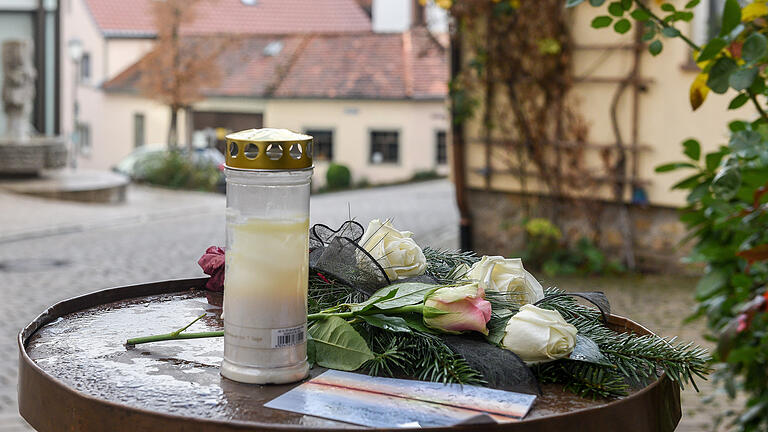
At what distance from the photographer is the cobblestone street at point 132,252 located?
652 cm

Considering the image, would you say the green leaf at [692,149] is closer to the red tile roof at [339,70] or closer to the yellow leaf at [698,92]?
the yellow leaf at [698,92]

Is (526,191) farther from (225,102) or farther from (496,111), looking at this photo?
(225,102)

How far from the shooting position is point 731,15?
1.89 metres

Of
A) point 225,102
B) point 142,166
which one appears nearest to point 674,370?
point 142,166

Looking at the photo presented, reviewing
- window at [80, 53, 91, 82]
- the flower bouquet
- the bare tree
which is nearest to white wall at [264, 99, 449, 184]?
the bare tree

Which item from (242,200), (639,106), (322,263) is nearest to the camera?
(242,200)

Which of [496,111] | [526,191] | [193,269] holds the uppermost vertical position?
[496,111]

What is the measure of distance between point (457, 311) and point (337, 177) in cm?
2422

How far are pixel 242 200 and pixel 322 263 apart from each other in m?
0.29

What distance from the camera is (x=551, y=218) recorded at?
9211 mm

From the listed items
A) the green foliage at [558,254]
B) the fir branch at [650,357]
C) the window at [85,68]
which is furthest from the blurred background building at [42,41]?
the fir branch at [650,357]

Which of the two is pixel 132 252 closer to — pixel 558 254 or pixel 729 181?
pixel 558 254

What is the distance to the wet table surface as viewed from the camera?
1.35 metres

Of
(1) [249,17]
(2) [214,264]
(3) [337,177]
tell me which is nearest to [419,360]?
(2) [214,264]
